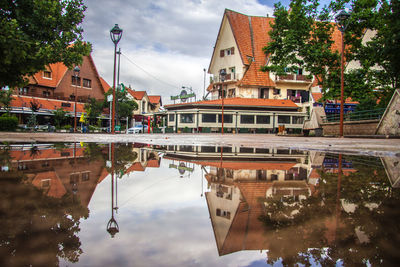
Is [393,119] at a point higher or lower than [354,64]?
lower

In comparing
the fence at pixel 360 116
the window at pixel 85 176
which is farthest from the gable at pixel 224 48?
the window at pixel 85 176

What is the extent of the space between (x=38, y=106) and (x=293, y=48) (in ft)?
106

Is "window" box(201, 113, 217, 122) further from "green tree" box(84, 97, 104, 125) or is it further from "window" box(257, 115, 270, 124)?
"green tree" box(84, 97, 104, 125)

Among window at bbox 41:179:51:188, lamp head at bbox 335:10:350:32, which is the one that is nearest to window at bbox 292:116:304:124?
lamp head at bbox 335:10:350:32

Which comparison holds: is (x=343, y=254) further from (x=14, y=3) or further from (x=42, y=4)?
(x=14, y=3)

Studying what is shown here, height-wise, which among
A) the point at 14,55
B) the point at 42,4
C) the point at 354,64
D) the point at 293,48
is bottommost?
the point at 14,55

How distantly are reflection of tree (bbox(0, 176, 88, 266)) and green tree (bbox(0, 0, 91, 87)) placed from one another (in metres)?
8.48

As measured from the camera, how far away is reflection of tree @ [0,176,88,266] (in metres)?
0.76

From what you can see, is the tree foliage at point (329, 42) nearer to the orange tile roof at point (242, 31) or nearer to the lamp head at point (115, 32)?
the lamp head at point (115, 32)

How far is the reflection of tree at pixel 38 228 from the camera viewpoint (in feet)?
2.49

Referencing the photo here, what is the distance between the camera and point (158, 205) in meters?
1.34

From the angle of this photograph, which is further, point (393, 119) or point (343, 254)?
point (393, 119)

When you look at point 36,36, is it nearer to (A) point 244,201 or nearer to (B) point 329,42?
(A) point 244,201

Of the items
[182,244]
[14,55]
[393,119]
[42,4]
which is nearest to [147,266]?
[182,244]
